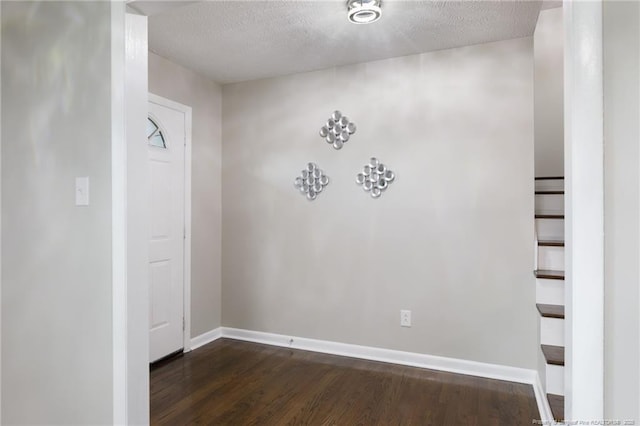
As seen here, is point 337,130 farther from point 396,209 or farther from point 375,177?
point 396,209

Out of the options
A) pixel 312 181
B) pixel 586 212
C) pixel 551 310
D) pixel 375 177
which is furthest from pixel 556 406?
pixel 312 181

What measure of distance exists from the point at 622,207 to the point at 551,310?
Answer: 1496mm

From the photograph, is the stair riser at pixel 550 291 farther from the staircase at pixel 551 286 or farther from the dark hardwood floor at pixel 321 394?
the dark hardwood floor at pixel 321 394

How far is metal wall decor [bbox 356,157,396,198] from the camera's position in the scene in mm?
3221

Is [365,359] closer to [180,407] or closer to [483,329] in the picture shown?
[483,329]

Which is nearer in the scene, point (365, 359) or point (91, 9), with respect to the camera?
point (91, 9)

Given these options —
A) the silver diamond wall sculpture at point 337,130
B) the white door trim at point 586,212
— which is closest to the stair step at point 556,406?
the white door trim at point 586,212

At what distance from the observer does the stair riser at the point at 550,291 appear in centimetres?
233

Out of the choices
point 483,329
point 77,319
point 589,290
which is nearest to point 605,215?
point 589,290

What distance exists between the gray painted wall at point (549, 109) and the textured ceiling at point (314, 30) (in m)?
0.67

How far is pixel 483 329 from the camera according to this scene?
9.70ft

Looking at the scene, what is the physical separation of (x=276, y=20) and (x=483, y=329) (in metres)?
2.70

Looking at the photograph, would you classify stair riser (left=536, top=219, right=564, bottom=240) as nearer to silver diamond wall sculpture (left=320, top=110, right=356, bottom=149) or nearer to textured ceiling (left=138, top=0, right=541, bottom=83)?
textured ceiling (left=138, top=0, right=541, bottom=83)

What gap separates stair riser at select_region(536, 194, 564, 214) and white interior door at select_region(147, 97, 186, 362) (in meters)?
3.00
